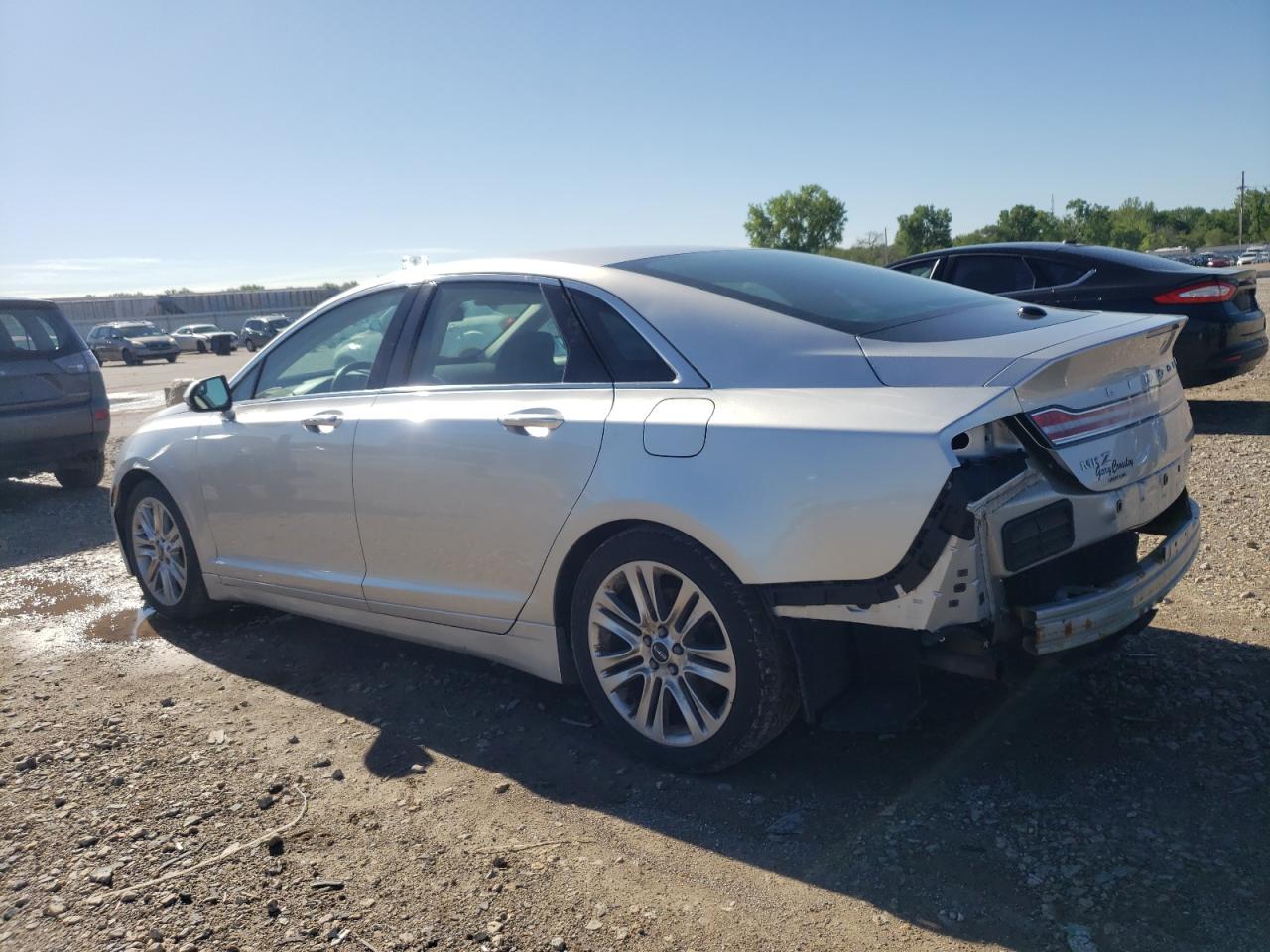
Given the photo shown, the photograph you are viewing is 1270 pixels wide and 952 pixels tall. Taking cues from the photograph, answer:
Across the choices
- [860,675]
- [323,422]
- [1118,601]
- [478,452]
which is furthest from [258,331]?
[1118,601]

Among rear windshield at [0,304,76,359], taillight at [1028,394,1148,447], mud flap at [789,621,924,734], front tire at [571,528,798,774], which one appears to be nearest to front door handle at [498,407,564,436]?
front tire at [571,528,798,774]

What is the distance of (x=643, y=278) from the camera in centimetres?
361

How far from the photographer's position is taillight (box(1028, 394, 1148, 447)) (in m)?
2.83

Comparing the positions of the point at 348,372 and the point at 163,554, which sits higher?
the point at 348,372

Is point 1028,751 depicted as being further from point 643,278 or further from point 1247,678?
point 643,278

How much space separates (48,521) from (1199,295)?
9.39 meters

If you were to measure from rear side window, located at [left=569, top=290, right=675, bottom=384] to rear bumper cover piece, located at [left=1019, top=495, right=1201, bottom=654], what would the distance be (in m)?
1.34

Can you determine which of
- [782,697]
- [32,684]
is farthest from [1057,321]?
[32,684]

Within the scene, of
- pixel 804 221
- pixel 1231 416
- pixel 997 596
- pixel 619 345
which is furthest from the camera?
pixel 804 221

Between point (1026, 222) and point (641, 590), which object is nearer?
point (641, 590)

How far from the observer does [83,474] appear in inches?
385

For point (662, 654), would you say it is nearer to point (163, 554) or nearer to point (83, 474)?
point (163, 554)

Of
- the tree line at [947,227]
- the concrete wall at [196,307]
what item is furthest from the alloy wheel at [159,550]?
the tree line at [947,227]

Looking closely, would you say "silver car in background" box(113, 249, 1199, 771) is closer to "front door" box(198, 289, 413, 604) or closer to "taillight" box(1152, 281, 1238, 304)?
"front door" box(198, 289, 413, 604)
